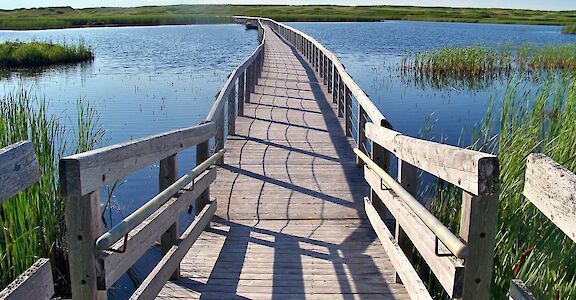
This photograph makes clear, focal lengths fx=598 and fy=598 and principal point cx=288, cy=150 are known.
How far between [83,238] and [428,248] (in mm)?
1617

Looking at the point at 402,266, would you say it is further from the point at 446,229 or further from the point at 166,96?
the point at 166,96

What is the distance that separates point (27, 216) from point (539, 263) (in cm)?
318

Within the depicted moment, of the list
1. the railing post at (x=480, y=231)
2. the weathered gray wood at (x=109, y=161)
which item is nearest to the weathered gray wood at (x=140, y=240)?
the weathered gray wood at (x=109, y=161)

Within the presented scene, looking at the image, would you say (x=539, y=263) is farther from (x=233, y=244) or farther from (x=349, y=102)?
(x=349, y=102)

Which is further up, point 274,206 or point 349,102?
point 349,102

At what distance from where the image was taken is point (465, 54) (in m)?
20.0

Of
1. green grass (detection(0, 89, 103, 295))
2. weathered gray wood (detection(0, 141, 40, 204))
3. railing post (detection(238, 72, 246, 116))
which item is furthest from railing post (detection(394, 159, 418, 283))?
railing post (detection(238, 72, 246, 116))

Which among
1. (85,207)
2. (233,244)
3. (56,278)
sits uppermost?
(85,207)

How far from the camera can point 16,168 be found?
1.99 meters

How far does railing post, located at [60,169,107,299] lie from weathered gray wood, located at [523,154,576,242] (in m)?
1.71

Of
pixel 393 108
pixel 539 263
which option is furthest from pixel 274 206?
pixel 393 108

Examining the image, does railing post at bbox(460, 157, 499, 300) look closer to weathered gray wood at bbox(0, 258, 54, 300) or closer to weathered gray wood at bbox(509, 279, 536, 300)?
weathered gray wood at bbox(509, 279, 536, 300)

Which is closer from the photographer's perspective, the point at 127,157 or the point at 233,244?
the point at 127,157

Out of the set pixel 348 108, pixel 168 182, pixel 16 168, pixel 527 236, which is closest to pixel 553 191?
pixel 16 168
